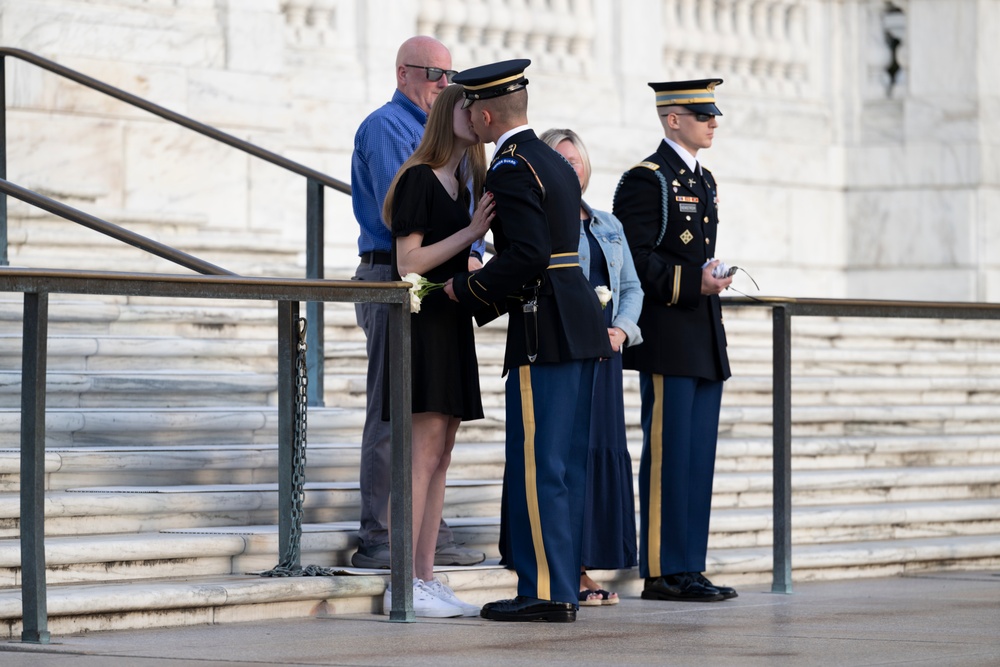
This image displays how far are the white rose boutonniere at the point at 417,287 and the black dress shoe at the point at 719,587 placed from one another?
1.55m

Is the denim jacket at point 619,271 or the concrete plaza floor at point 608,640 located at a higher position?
the denim jacket at point 619,271

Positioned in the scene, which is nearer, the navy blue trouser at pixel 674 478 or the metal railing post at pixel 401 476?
the metal railing post at pixel 401 476

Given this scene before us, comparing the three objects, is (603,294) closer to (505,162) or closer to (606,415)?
(606,415)

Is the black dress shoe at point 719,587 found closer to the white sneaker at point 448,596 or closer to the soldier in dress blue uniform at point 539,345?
the soldier in dress blue uniform at point 539,345

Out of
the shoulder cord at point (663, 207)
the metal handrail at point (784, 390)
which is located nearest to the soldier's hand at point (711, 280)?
the shoulder cord at point (663, 207)

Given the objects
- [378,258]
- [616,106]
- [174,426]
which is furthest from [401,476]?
[616,106]

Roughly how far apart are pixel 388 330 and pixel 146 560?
106 centimetres

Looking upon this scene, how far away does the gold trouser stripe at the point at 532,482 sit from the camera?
607 centimetres

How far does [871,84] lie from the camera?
15.2m

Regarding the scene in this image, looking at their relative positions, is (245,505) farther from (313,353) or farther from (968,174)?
(968,174)

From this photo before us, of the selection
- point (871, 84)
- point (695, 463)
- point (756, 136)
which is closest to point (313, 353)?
point (695, 463)

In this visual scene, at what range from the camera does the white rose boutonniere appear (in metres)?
6.06

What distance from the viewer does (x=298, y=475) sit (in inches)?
251

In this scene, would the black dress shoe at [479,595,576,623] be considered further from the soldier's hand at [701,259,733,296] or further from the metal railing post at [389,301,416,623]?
the soldier's hand at [701,259,733,296]
